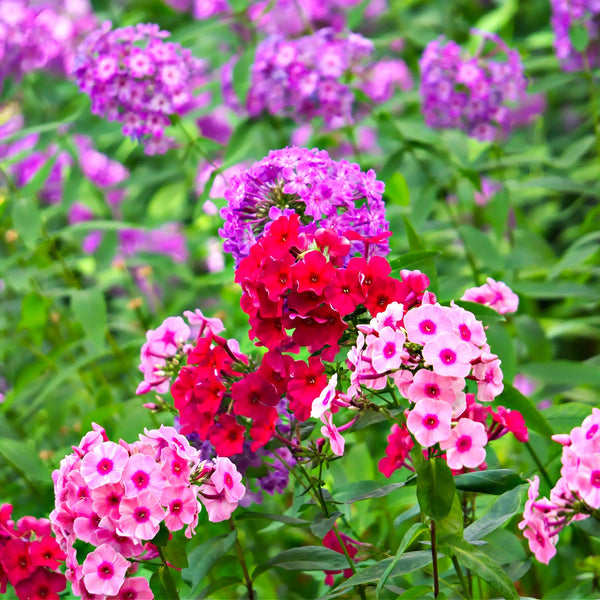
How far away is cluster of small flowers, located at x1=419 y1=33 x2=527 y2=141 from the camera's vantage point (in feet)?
9.03

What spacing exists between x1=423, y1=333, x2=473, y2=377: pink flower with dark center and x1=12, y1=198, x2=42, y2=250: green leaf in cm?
155

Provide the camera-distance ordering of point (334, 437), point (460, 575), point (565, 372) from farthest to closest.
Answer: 1. point (565, 372)
2. point (460, 575)
3. point (334, 437)

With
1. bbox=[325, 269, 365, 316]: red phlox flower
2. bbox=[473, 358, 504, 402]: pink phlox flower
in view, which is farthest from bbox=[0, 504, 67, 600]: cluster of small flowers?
bbox=[473, 358, 504, 402]: pink phlox flower

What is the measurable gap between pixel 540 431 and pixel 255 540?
1.02m

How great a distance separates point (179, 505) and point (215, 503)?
0.24 ft

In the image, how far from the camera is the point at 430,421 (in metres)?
1.28

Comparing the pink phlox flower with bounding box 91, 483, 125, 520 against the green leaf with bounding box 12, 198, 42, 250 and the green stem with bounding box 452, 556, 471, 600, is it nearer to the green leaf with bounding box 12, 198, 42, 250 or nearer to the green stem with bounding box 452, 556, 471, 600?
the green stem with bounding box 452, 556, 471, 600

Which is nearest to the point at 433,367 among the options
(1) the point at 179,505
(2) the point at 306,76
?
(1) the point at 179,505

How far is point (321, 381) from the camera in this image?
1.43m

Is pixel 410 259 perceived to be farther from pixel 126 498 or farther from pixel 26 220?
pixel 26 220

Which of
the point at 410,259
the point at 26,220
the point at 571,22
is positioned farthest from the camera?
the point at 571,22

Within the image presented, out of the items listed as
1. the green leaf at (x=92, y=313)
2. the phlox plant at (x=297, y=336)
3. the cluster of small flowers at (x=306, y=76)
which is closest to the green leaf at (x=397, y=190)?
the phlox plant at (x=297, y=336)

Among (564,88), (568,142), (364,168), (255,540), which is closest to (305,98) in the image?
(364,168)

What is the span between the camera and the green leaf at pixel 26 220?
2.53 meters
